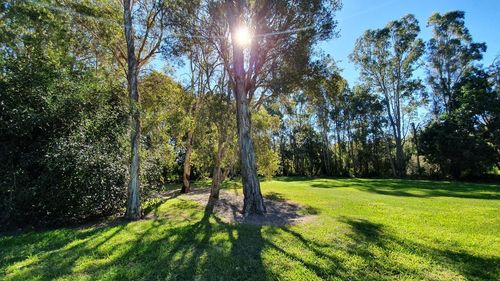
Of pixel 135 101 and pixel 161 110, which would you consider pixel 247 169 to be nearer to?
pixel 135 101

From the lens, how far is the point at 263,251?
5414mm

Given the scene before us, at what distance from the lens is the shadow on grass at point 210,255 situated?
14.3 feet

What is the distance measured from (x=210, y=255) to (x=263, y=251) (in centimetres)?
104

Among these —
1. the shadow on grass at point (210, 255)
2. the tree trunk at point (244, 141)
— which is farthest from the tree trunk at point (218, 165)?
the shadow on grass at point (210, 255)

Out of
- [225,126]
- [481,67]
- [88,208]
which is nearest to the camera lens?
[88,208]

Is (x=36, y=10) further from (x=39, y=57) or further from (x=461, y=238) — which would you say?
(x=461, y=238)

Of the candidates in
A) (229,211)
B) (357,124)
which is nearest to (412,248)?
(229,211)

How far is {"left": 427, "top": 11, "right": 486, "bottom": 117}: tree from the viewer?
29.8m

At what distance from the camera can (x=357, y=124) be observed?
1574 inches

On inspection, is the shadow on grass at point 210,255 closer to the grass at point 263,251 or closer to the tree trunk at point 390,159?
the grass at point 263,251

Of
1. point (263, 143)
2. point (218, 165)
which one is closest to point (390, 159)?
point (263, 143)

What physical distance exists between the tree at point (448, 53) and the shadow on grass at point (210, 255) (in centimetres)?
3219

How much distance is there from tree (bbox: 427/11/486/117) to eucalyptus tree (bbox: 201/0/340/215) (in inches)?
1057

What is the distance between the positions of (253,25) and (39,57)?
7.23 m
